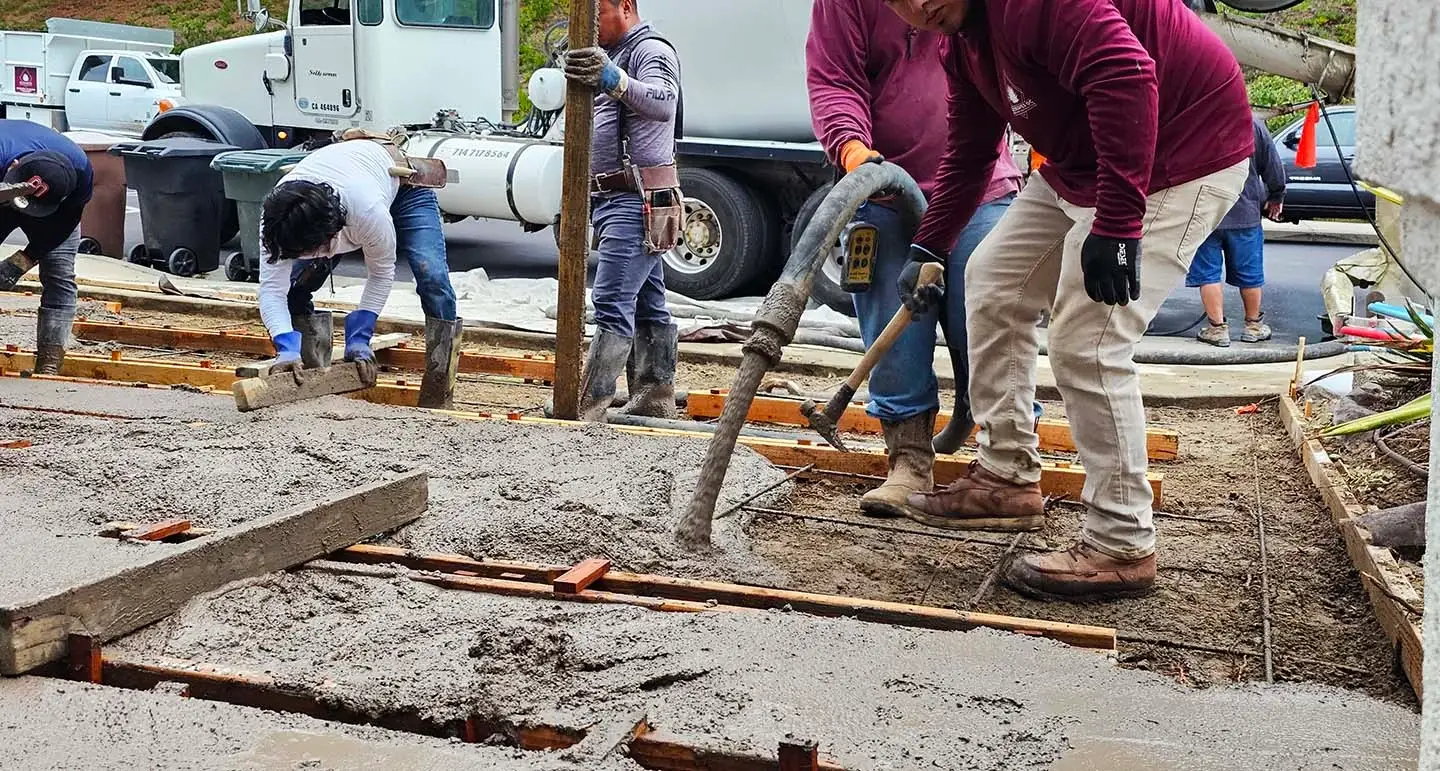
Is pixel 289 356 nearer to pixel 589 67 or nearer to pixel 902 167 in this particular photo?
pixel 589 67

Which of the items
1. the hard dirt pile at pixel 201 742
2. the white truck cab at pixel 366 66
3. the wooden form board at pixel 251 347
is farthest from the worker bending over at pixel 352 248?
the white truck cab at pixel 366 66

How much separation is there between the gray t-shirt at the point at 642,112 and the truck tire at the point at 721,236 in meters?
3.99

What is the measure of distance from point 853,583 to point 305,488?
1.52 meters

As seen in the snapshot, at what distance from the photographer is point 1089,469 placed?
3.23 m

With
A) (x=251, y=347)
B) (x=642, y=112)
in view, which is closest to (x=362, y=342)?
(x=642, y=112)

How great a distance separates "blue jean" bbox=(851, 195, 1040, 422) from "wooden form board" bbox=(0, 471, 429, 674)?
4.71 ft

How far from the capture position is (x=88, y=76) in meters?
19.8

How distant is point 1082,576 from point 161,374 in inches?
159

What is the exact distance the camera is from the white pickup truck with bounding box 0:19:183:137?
755 inches

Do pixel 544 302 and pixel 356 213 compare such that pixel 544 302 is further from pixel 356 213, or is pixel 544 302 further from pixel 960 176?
pixel 960 176

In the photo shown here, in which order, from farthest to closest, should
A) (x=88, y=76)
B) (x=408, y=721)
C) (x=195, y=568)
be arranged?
1. (x=88, y=76)
2. (x=195, y=568)
3. (x=408, y=721)

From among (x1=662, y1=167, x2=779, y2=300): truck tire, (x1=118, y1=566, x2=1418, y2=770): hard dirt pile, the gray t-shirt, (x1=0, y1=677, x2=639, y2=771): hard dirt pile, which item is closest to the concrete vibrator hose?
(x1=118, y1=566, x2=1418, y2=770): hard dirt pile

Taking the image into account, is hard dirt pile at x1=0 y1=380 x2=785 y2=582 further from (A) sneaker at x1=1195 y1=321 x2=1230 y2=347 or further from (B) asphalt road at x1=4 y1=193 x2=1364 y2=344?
(B) asphalt road at x1=4 y1=193 x2=1364 y2=344

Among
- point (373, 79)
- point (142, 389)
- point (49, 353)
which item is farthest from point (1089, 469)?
point (373, 79)
